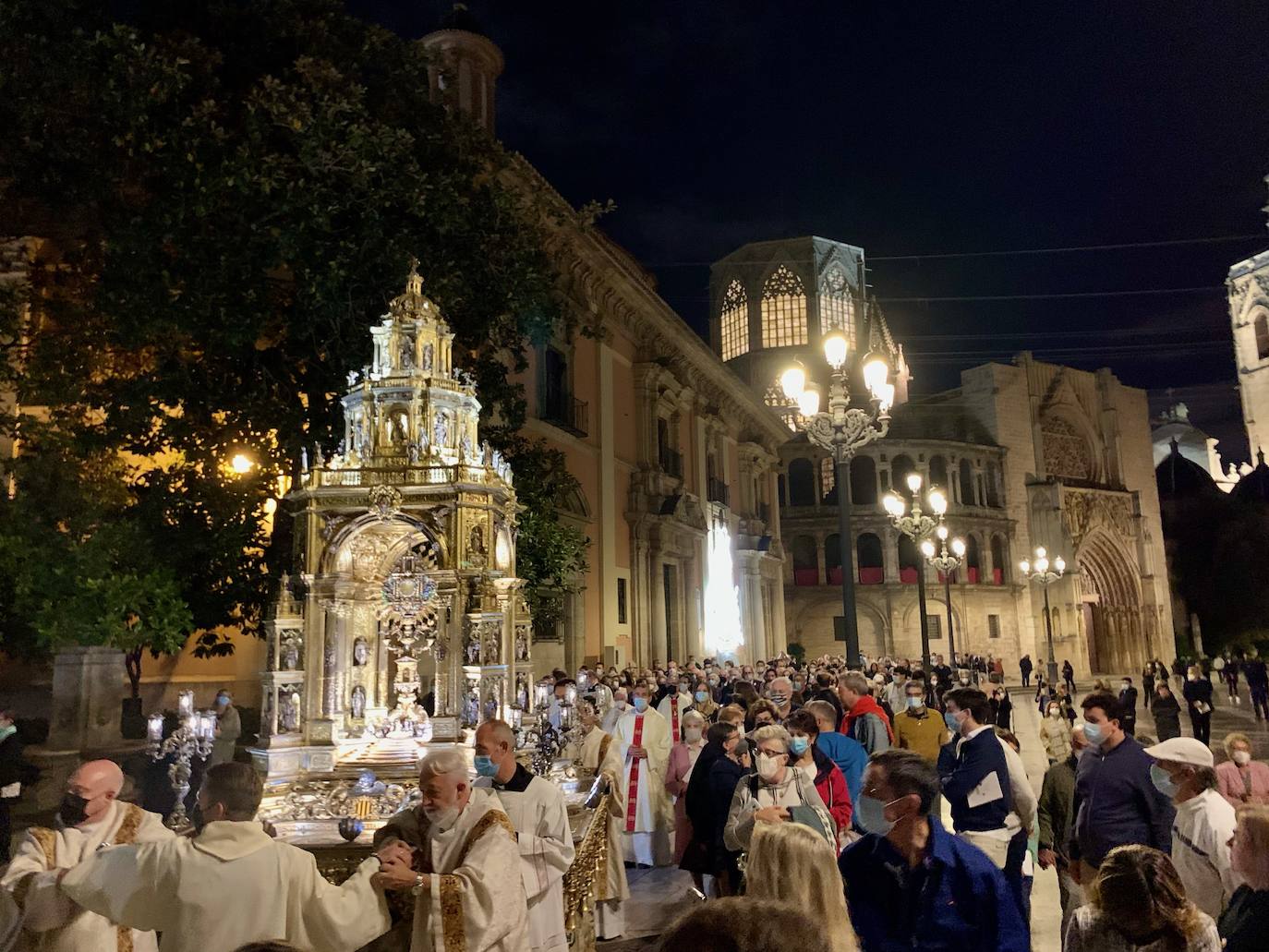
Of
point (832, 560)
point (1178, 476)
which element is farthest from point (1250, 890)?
point (1178, 476)

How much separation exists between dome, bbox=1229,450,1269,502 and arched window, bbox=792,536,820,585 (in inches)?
1068

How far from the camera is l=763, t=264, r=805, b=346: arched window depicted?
154 feet

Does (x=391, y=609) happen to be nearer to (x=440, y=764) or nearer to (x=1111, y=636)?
(x=440, y=764)

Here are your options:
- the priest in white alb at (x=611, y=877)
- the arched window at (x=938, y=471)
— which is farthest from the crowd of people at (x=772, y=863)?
the arched window at (x=938, y=471)

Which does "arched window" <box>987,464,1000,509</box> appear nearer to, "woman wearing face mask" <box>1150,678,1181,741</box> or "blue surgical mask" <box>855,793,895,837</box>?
"woman wearing face mask" <box>1150,678,1181,741</box>

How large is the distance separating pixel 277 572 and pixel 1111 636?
48.0m

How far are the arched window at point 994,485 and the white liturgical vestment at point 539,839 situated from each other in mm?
44842

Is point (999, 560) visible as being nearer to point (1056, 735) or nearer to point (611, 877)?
point (1056, 735)

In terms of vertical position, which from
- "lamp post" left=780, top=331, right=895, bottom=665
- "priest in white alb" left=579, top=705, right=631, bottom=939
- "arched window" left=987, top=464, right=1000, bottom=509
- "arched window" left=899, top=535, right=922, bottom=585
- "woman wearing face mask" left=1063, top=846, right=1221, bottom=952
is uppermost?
"arched window" left=987, top=464, right=1000, bottom=509

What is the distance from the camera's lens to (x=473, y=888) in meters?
3.36

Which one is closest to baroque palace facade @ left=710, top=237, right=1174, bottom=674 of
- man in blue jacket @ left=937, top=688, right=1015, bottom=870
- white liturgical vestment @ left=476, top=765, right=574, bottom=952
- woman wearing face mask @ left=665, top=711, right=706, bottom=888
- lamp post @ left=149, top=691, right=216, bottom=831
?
woman wearing face mask @ left=665, top=711, right=706, bottom=888

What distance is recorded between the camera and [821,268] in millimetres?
47500

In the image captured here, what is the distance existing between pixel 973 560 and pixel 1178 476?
90.9ft

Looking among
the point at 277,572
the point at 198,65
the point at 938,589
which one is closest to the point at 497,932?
the point at 277,572
